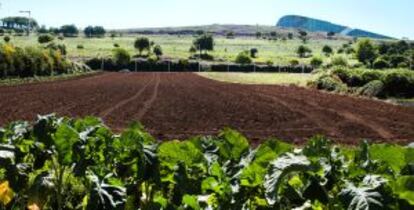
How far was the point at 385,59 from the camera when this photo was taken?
80750 mm

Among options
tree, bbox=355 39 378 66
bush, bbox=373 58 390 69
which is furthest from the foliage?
tree, bbox=355 39 378 66

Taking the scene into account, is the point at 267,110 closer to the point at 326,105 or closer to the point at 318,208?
the point at 326,105

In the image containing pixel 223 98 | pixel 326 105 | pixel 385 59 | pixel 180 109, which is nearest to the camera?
pixel 180 109

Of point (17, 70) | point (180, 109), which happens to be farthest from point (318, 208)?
point (17, 70)

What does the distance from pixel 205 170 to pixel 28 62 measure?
55.0 m

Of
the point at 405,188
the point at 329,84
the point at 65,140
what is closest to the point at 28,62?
the point at 329,84

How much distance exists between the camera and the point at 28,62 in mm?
58000

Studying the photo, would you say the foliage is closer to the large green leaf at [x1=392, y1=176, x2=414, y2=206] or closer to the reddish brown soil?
the large green leaf at [x1=392, y1=176, x2=414, y2=206]

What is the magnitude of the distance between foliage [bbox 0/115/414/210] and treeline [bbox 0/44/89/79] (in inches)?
1857

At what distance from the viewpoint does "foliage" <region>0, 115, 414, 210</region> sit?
416 cm

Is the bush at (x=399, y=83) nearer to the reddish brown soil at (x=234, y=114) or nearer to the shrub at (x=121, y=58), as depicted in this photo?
the reddish brown soil at (x=234, y=114)

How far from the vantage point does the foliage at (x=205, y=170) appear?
4160 mm

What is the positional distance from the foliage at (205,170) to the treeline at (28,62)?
155 feet

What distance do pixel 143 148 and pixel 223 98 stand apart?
31.4m
